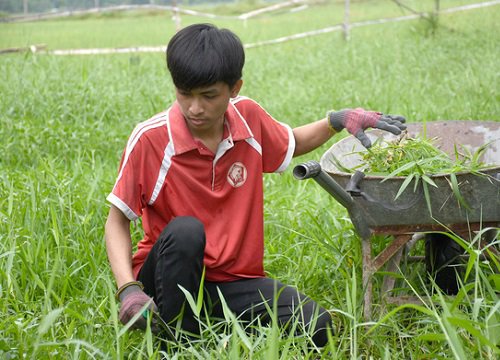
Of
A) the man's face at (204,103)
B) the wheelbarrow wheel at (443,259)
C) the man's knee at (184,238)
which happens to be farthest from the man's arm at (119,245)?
the wheelbarrow wheel at (443,259)

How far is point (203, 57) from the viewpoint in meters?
2.53

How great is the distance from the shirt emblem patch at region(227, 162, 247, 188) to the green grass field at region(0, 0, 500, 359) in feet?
1.67

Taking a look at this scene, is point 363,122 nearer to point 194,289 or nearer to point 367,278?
point 367,278

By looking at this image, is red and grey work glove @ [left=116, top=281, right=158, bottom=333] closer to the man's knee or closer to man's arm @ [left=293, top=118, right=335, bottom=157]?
the man's knee

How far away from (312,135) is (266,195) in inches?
51.9

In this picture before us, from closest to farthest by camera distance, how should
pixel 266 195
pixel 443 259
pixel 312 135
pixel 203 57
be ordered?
pixel 203 57 → pixel 312 135 → pixel 443 259 → pixel 266 195

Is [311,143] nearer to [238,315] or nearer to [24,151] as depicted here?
[238,315]

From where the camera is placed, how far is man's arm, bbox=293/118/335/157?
298 cm

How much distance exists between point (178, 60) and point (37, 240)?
48.7 inches

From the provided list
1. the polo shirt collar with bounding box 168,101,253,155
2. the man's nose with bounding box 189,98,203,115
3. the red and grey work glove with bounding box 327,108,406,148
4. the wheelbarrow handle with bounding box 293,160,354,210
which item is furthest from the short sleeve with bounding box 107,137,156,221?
the red and grey work glove with bounding box 327,108,406,148

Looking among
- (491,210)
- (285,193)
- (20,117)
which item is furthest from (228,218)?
(20,117)

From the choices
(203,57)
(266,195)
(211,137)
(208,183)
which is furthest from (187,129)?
(266,195)

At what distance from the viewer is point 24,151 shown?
498cm

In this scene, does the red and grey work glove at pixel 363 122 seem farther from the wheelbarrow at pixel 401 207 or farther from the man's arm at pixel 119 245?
the man's arm at pixel 119 245
